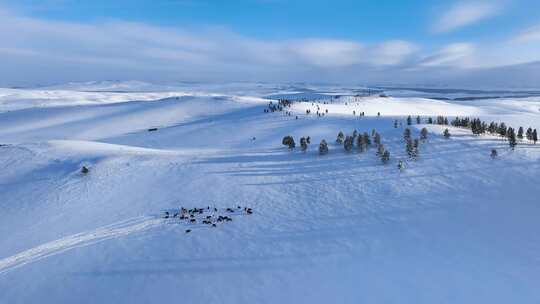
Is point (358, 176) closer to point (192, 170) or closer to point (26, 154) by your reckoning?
point (192, 170)

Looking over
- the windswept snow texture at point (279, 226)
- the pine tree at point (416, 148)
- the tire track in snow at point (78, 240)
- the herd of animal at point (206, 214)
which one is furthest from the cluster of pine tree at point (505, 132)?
the tire track in snow at point (78, 240)

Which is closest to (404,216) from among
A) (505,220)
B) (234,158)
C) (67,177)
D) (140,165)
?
(505,220)

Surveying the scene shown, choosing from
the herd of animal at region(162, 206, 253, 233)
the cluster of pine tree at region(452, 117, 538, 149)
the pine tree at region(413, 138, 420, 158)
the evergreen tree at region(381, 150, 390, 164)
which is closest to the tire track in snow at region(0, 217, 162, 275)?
the herd of animal at region(162, 206, 253, 233)

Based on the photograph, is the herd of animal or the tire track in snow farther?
the herd of animal

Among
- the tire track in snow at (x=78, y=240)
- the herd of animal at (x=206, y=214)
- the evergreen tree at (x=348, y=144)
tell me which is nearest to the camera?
the tire track in snow at (x=78, y=240)

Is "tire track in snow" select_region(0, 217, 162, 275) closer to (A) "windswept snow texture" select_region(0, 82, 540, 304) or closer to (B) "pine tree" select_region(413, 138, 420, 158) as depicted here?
(A) "windswept snow texture" select_region(0, 82, 540, 304)

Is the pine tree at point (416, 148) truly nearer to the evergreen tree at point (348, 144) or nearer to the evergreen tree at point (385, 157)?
the evergreen tree at point (385, 157)

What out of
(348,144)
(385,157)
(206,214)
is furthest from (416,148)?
(206,214)
